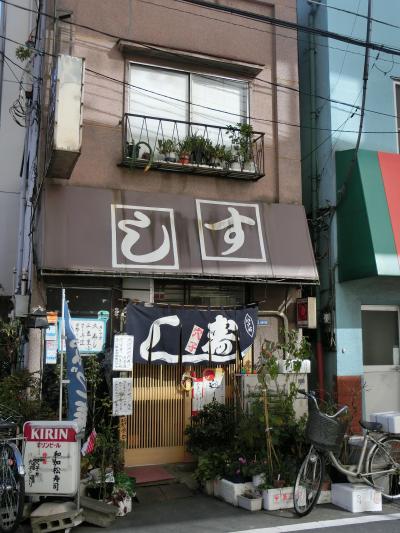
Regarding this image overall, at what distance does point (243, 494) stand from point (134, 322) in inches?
117

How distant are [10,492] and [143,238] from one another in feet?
14.4

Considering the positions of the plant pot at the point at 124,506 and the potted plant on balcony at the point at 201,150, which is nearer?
the plant pot at the point at 124,506

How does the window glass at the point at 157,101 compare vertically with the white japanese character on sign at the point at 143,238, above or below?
above

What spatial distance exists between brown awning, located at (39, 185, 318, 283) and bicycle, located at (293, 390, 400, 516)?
2971 mm

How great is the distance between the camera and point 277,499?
6.80 meters

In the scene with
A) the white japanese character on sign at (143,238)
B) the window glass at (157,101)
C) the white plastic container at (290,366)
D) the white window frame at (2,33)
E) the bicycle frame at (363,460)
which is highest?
the white window frame at (2,33)

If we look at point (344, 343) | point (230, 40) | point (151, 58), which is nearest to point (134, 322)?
point (344, 343)

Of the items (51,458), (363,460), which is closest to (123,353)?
(51,458)

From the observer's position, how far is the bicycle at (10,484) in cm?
560

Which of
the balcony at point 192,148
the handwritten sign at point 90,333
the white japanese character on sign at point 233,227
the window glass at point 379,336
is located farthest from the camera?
the window glass at point 379,336

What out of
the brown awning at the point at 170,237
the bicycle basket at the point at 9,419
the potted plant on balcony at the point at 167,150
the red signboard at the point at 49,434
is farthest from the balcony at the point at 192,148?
the red signboard at the point at 49,434

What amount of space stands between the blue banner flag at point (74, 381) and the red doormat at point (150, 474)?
160cm

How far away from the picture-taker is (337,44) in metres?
10.9

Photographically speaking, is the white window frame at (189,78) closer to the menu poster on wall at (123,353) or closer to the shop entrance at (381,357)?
the menu poster on wall at (123,353)
